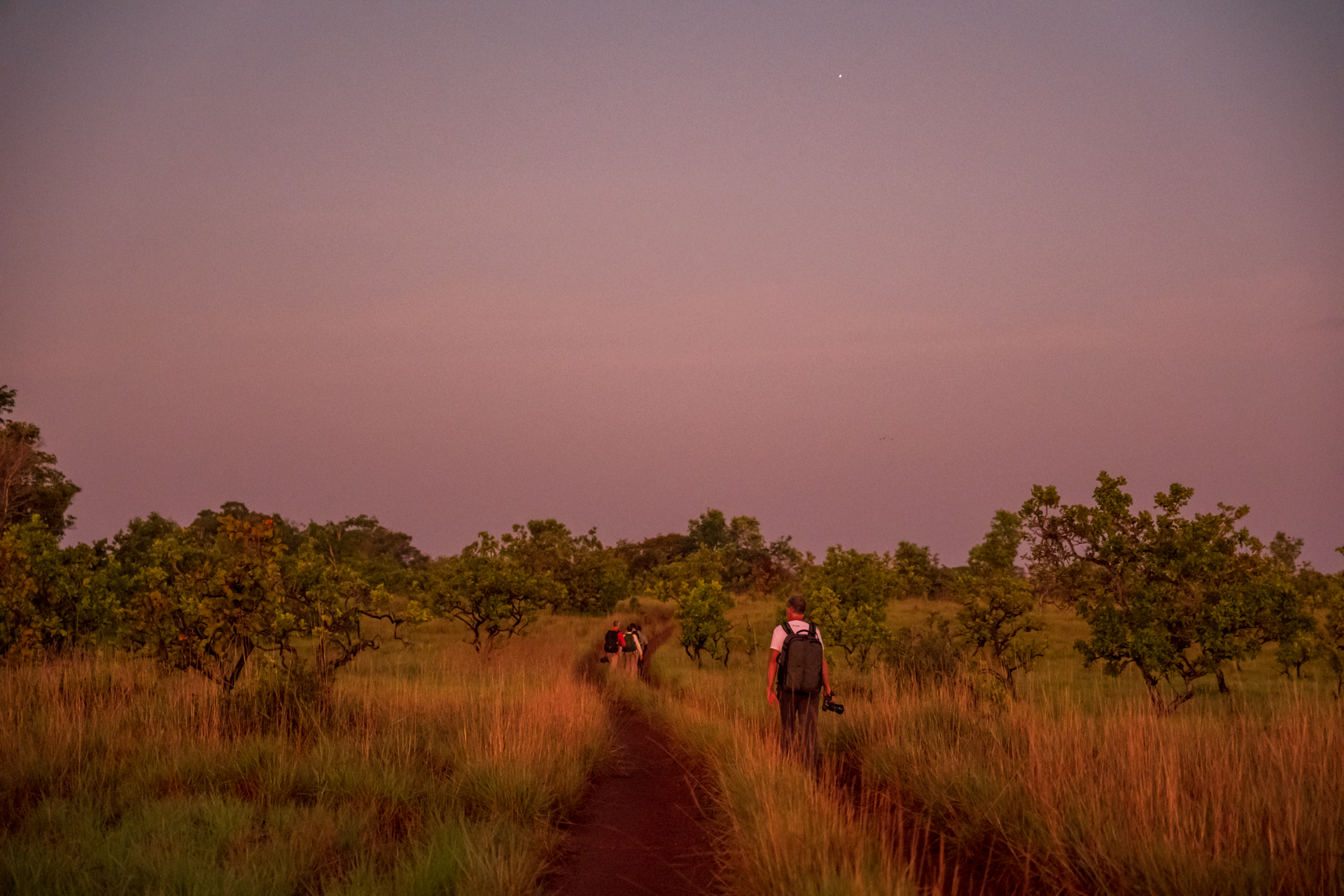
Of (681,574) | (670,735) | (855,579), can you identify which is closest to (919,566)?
(681,574)

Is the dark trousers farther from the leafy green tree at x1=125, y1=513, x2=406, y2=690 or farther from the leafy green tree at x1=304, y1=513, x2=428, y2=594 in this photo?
the leafy green tree at x1=304, y1=513, x2=428, y2=594

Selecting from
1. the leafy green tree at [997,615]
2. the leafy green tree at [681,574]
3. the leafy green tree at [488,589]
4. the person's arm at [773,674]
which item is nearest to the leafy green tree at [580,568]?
the leafy green tree at [681,574]

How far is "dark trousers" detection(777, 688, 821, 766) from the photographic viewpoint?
8984 mm

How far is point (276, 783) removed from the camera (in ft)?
25.7

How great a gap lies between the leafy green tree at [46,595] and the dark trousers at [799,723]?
38.9ft

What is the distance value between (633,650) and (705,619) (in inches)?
162

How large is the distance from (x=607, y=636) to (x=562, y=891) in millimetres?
16291

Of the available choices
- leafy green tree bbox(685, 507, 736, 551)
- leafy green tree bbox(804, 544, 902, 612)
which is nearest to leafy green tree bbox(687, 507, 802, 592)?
leafy green tree bbox(685, 507, 736, 551)

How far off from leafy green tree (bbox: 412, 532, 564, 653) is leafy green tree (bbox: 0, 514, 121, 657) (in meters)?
9.00

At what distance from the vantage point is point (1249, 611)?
13.6 metres

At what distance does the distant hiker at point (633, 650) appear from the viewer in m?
21.2

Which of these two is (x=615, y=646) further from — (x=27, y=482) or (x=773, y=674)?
(x=27, y=482)

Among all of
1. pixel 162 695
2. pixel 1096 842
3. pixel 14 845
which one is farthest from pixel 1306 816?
pixel 162 695

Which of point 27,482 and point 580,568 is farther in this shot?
point 580,568
